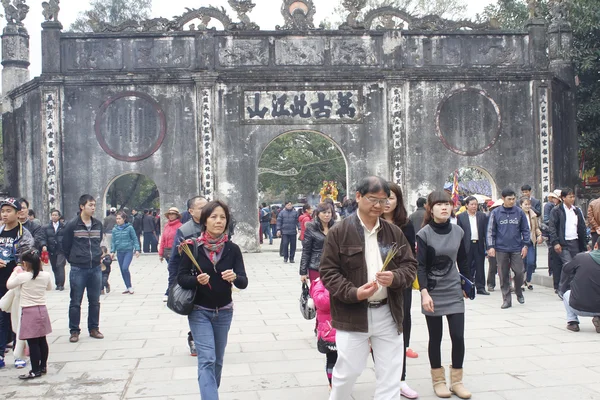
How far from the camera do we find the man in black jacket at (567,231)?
920cm

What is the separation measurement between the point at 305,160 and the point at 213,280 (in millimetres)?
28815

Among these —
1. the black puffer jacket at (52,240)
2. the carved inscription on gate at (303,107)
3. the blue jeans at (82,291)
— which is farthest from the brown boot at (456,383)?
the carved inscription on gate at (303,107)

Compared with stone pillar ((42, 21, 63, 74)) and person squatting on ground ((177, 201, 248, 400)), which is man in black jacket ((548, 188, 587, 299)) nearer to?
person squatting on ground ((177, 201, 248, 400))

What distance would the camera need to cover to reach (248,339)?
7.08m

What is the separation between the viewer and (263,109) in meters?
17.3

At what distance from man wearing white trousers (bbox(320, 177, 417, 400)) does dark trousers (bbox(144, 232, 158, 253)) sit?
1620cm

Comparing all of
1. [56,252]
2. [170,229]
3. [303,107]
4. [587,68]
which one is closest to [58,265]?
[56,252]

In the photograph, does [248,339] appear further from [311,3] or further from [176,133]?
[311,3]

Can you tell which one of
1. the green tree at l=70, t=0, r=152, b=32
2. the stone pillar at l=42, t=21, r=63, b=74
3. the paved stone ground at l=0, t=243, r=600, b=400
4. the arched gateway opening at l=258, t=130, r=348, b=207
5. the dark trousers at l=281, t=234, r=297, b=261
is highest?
the green tree at l=70, t=0, r=152, b=32

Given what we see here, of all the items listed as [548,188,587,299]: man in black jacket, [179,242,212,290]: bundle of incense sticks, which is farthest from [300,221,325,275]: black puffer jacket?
[548,188,587,299]: man in black jacket

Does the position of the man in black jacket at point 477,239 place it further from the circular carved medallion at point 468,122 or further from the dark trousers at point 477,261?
the circular carved medallion at point 468,122

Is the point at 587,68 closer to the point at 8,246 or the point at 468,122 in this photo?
the point at 468,122

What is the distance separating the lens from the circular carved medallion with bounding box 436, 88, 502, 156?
17.6 metres

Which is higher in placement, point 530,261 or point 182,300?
point 182,300
